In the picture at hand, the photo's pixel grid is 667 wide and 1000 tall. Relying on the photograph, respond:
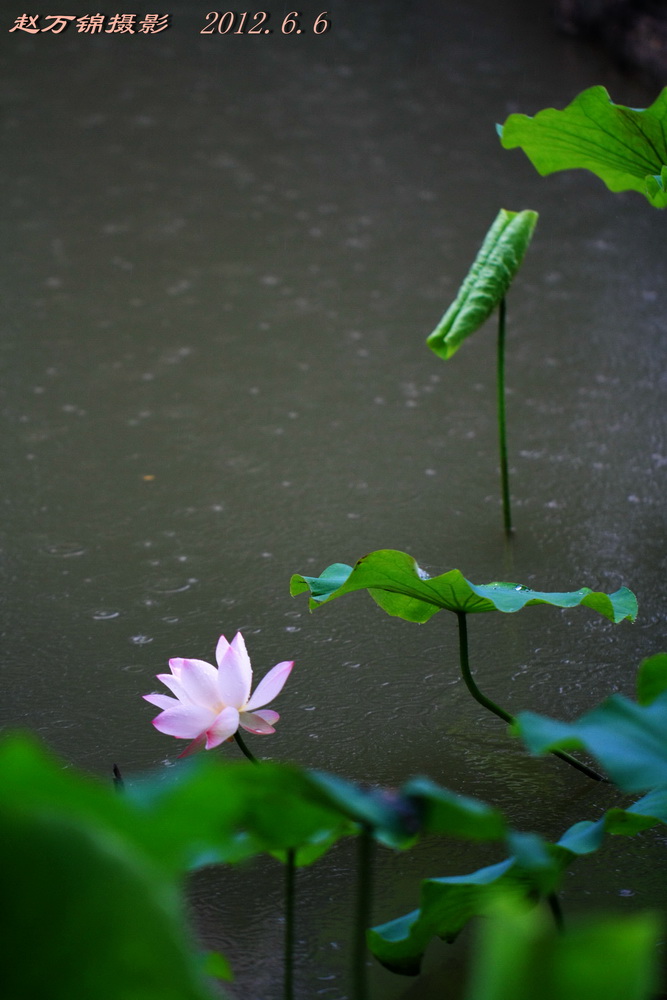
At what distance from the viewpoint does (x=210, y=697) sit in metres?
0.72

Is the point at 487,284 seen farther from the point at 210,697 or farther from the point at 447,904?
the point at 447,904

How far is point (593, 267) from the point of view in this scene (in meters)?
2.13

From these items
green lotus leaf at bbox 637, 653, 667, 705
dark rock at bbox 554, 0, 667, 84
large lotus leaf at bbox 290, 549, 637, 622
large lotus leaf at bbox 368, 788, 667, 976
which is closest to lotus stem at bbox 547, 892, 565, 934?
large lotus leaf at bbox 368, 788, 667, 976

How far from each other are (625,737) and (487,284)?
34.4 inches

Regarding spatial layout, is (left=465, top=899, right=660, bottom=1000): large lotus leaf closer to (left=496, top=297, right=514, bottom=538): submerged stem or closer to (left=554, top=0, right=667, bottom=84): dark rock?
(left=496, top=297, right=514, bottom=538): submerged stem

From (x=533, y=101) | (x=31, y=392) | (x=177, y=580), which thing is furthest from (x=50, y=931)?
(x=533, y=101)

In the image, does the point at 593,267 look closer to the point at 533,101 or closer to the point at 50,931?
the point at 533,101

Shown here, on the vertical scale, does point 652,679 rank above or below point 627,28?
above

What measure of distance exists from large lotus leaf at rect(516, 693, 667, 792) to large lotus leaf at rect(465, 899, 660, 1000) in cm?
22

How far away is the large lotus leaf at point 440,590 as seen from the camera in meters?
0.76

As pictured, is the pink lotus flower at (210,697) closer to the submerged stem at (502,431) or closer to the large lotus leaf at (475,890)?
the large lotus leaf at (475,890)

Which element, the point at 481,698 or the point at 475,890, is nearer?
the point at 475,890

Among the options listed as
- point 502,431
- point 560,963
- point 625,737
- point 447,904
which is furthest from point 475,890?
point 502,431

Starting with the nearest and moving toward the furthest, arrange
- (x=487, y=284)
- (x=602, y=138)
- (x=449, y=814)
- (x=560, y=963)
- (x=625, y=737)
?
(x=560, y=963) → (x=449, y=814) → (x=625, y=737) → (x=602, y=138) → (x=487, y=284)
